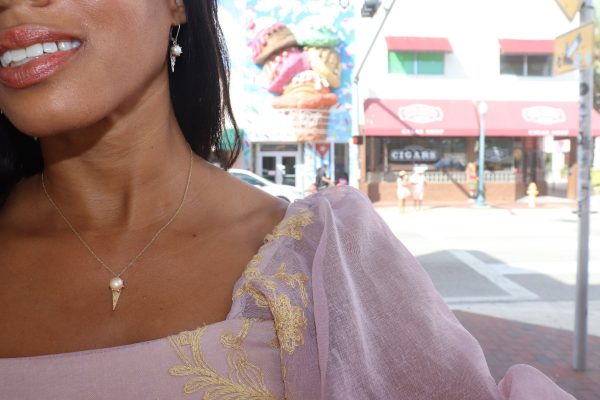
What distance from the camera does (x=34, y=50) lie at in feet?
3.60

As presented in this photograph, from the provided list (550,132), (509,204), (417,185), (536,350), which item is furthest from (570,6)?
(550,132)

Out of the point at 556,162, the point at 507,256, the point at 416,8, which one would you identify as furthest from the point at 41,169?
the point at 556,162

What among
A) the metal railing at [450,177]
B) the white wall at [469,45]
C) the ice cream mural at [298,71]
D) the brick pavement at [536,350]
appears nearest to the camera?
the brick pavement at [536,350]

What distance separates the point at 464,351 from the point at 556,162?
36.8 m

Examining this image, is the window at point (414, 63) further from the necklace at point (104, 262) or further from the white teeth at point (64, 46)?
the white teeth at point (64, 46)

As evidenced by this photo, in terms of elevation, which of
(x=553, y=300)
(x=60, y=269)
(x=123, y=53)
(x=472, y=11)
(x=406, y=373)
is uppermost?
(x=472, y=11)

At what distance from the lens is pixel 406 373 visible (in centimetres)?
107

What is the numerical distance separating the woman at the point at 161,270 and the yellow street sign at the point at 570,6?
13.2 ft

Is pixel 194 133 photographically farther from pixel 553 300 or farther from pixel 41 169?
pixel 553 300

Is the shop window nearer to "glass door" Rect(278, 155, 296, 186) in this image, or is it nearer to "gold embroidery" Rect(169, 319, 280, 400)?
"glass door" Rect(278, 155, 296, 186)

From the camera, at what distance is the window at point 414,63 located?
64.0 feet

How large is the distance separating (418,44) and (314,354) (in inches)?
761

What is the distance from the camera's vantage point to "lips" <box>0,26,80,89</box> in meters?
1.09

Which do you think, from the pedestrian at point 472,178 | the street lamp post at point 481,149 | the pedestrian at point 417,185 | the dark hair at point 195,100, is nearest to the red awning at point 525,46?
the street lamp post at point 481,149
